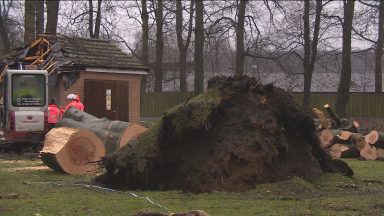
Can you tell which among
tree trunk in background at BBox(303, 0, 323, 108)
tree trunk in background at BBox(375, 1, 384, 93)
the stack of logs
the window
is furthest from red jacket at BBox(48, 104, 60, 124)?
tree trunk in background at BBox(375, 1, 384, 93)

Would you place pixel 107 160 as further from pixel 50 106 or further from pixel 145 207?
pixel 50 106

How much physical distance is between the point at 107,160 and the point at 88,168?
2.99m

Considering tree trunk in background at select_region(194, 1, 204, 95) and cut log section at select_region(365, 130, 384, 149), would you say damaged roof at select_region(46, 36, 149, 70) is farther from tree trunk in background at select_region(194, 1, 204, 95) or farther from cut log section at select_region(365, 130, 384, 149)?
cut log section at select_region(365, 130, 384, 149)

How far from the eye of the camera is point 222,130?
10547 mm

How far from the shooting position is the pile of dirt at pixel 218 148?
394 inches

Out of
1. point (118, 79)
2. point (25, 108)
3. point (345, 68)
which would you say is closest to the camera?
point (25, 108)

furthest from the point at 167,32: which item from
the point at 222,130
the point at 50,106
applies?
the point at 222,130

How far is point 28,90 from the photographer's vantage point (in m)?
17.6

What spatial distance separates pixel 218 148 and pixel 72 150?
412 cm

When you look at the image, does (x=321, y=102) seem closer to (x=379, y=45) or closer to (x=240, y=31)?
(x=379, y=45)

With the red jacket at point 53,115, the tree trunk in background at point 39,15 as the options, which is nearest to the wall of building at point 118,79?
the red jacket at point 53,115

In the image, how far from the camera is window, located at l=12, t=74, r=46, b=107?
1752 cm

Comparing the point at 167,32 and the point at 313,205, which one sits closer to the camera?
the point at 313,205

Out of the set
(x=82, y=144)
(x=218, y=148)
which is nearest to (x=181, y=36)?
(x=82, y=144)
